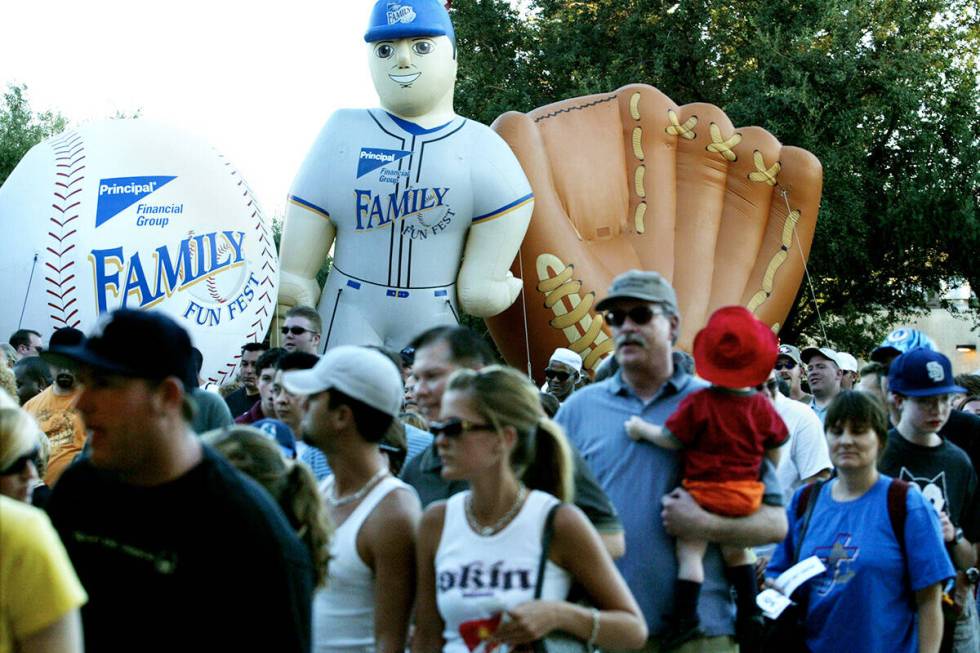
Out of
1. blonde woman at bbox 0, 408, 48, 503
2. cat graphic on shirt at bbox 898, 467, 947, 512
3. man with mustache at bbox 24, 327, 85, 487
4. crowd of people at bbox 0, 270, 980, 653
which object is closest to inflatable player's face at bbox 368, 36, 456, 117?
man with mustache at bbox 24, 327, 85, 487

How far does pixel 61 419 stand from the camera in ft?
20.7

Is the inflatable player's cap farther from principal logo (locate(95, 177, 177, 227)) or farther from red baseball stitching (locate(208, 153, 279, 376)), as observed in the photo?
principal logo (locate(95, 177, 177, 227))

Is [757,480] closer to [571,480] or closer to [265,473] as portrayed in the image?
[571,480]

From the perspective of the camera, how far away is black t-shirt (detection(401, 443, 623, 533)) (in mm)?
3480

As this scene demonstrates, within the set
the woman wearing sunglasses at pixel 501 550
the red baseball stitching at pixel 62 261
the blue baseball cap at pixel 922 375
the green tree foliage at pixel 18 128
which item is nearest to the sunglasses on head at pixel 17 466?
the woman wearing sunglasses at pixel 501 550

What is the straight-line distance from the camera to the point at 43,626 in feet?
7.30

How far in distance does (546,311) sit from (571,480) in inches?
388

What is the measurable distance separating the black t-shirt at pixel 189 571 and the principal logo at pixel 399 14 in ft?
27.3

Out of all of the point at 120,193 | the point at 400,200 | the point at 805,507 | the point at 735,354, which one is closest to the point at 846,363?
the point at 400,200

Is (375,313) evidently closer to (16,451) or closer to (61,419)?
(61,419)

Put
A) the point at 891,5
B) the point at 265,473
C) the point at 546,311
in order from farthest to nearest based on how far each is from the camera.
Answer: the point at 891,5, the point at 546,311, the point at 265,473

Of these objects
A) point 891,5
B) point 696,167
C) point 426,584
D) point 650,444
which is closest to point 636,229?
point 696,167

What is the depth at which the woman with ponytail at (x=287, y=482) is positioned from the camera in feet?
9.86

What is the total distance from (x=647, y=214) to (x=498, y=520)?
10885mm
